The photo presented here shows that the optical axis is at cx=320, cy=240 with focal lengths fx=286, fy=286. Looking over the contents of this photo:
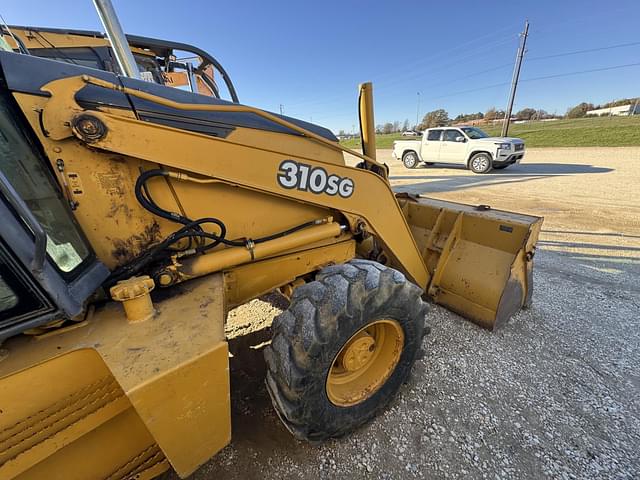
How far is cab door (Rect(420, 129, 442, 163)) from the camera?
13.0 m

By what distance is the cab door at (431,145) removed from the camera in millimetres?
13000

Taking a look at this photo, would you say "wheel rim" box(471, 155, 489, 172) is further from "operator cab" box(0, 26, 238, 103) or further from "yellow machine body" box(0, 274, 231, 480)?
"yellow machine body" box(0, 274, 231, 480)

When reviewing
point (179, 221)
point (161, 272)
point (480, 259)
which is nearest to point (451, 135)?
point (480, 259)

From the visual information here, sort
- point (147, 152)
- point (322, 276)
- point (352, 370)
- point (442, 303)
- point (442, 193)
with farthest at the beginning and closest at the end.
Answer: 1. point (442, 193)
2. point (442, 303)
3. point (352, 370)
4. point (322, 276)
5. point (147, 152)

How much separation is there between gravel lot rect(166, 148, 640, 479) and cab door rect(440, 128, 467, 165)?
9.70m

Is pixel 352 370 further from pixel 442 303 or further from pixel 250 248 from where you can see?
pixel 442 303

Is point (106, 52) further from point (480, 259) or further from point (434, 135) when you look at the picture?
point (434, 135)

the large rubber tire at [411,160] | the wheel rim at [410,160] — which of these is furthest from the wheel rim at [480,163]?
the wheel rim at [410,160]

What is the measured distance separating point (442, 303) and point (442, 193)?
6.60 metres

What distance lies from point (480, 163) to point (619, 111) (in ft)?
215

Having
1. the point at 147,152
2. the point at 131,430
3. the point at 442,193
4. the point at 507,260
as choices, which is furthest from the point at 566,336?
the point at 442,193

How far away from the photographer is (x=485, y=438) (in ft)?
5.94

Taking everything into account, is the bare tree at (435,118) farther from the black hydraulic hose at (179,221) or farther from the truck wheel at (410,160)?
the black hydraulic hose at (179,221)

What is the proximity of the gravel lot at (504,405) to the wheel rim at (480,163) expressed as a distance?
922 cm
